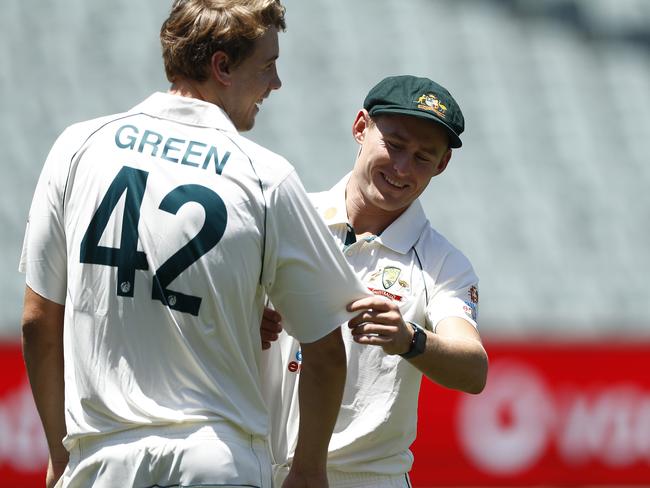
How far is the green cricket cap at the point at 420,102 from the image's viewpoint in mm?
2846

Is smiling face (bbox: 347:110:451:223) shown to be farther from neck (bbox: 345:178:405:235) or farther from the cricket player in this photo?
the cricket player

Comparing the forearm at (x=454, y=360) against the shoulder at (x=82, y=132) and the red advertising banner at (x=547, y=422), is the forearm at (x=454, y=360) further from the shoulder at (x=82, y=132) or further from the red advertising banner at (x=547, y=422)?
the red advertising banner at (x=547, y=422)

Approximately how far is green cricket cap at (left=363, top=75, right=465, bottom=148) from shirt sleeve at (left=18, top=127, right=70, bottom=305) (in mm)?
912

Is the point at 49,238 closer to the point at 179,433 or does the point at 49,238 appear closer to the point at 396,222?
the point at 179,433

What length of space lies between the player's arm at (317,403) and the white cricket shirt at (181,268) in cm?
4

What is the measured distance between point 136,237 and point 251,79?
466 mm

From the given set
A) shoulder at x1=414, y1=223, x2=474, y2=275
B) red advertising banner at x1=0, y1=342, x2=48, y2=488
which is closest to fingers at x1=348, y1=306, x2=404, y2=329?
shoulder at x1=414, y1=223, x2=474, y2=275

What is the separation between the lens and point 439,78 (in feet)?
26.4

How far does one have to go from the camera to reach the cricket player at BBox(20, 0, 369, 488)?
89.4 inches

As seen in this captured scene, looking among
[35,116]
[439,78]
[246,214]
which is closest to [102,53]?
[35,116]

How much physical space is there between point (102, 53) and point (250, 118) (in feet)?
18.7

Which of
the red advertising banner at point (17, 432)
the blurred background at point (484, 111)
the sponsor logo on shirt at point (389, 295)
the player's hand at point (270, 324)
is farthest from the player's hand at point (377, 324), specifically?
the blurred background at point (484, 111)

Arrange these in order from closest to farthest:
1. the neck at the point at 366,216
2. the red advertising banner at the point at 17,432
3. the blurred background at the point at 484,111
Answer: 1. the neck at the point at 366,216
2. the red advertising banner at the point at 17,432
3. the blurred background at the point at 484,111

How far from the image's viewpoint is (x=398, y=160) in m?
2.91
